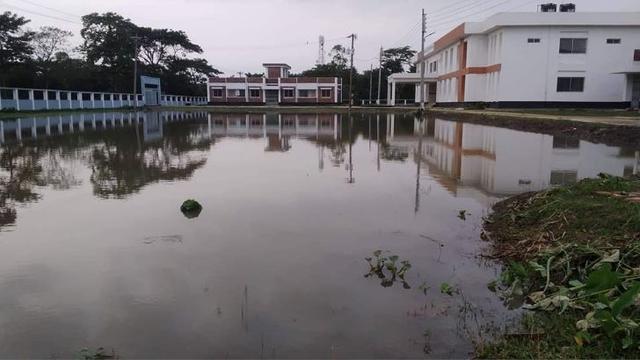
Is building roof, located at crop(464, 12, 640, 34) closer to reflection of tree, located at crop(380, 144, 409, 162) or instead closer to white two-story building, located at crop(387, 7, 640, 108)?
white two-story building, located at crop(387, 7, 640, 108)

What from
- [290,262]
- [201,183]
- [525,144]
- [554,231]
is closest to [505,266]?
[554,231]

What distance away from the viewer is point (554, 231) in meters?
6.63

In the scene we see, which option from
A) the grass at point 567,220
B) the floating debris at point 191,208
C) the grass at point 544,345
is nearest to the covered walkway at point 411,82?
the grass at point 567,220

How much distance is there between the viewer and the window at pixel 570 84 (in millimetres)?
40469

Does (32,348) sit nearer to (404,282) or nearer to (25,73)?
(404,282)

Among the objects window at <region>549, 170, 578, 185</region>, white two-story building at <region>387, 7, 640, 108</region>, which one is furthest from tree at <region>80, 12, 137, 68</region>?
window at <region>549, 170, 578, 185</region>

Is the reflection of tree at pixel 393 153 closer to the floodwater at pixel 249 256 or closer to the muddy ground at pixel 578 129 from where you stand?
the floodwater at pixel 249 256

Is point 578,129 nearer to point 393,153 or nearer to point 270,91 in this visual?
point 393,153

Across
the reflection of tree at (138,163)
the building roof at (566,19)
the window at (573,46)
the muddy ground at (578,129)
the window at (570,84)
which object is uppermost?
the building roof at (566,19)

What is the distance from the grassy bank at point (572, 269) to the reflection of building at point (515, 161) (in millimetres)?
2832

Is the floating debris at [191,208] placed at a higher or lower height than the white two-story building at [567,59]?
lower

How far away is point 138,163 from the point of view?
47.4 feet

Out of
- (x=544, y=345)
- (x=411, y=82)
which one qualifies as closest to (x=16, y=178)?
(x=544, y=345)

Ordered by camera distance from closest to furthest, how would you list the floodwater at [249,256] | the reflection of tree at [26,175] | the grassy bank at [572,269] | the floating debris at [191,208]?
the grassy bank at [572,269]
the floodwater at [249,256]
the floating debris at [191,208]
the reflection of tree at [26,175]
